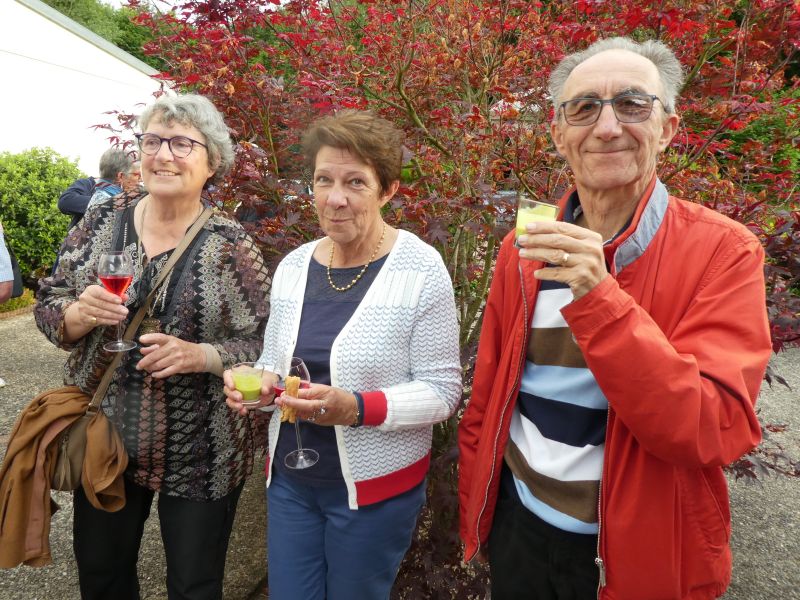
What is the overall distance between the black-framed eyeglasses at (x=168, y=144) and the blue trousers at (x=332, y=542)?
1336 millimetres

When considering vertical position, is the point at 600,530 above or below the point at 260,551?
above

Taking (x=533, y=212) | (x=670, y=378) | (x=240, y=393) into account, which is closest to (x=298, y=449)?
(x=240, y=393)

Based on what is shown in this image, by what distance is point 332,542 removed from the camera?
2.02 metres

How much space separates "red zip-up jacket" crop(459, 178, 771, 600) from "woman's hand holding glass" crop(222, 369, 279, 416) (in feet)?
2.73

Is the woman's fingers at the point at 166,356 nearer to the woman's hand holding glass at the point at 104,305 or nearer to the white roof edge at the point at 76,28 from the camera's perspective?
the woman's hand holding glass at the point at 104,305

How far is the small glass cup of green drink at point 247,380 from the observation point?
2012 millimetres

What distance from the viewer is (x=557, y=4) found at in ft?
12.3

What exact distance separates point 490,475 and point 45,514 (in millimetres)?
1779

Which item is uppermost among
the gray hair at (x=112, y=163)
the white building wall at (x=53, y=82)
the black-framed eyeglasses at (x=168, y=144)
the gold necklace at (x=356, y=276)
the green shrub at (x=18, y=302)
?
the white building wall at (x=53, y=82)

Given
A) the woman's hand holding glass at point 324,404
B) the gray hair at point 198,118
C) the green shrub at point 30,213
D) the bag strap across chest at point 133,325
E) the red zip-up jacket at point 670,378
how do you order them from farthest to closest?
the green shrub at point 30,213
the gray hair at point 198,118
the bag strap across chest at point 133,325
the woman's hand holding glass at point 324,404
the red zip-up jacket at point 670,378

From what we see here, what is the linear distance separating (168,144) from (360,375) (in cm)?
123

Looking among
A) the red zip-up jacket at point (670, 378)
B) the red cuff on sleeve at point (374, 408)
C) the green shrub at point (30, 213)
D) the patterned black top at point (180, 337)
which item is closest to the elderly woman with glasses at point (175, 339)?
the patterned black top at point (180, 337)

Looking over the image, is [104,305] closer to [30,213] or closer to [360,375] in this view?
[360,375]

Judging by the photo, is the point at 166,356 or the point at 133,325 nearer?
the point at 166,356
